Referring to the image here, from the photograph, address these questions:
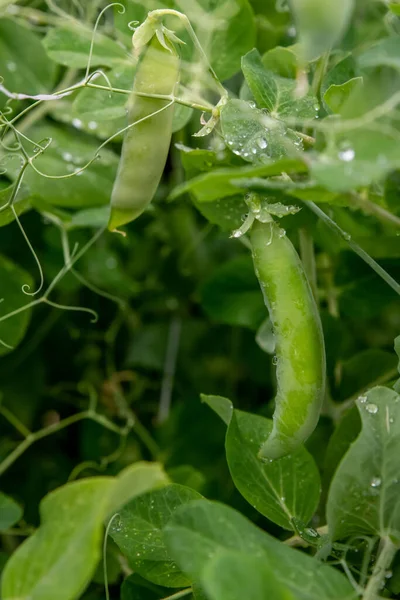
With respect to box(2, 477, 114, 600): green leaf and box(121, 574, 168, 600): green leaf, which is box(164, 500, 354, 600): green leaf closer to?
box(2, 477, 114, 600): green leaf

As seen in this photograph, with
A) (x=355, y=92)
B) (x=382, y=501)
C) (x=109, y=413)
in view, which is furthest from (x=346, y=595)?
(x=109, y=413)

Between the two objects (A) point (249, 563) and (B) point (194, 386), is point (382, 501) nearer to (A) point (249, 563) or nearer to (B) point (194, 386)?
(A) point (249, 563)

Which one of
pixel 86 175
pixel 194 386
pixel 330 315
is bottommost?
pixel 194 386

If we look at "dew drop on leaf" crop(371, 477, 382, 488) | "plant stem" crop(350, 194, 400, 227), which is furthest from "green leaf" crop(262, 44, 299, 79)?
"dew drop on leaf" crop(371, 477, 382, 488)

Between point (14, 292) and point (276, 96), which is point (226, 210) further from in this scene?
point (14, 292)

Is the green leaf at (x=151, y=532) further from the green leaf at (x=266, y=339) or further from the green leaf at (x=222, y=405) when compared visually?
the green leaf at (x=266, y=339)

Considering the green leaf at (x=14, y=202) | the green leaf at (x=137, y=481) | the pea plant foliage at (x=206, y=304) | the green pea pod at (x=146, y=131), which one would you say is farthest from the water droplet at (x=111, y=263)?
the green leaf at (x=137, y=481)
